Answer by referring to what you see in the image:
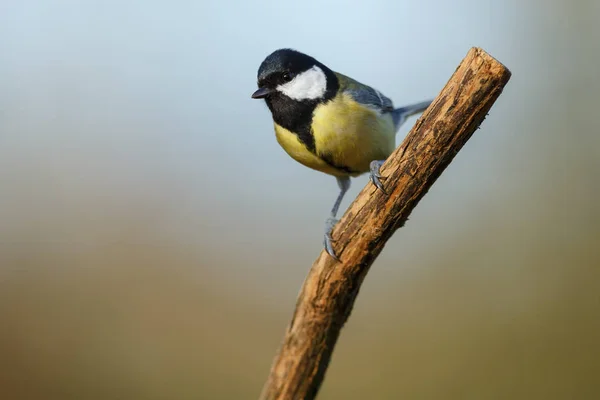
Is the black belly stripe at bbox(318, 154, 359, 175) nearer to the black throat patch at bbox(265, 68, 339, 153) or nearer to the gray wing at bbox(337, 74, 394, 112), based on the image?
the black throat patch at bbox(265, 68, 339, 153)

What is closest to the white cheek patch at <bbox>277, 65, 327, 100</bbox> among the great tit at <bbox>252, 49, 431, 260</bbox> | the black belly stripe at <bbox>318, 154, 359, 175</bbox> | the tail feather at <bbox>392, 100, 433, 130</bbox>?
the great tit at <bbox>252, 49, 431, 260</bbox>

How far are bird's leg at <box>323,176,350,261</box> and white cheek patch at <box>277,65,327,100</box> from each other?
27 cm

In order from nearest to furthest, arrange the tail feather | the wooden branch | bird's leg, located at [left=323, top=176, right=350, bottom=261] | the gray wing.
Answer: the wooden branch → bird's leg, located at [left=323, top=176, right=350, bottom=261] → the gray wing → the tail feather

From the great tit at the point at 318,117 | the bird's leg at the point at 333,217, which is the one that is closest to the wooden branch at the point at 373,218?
the bird's leg at the point at 333,217

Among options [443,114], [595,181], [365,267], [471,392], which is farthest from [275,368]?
[595,181]

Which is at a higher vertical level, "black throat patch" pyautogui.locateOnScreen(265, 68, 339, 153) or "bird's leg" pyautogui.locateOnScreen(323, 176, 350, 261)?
"black throat patch" pyautogui.locateOnScreen(265, 68, 339, 153)

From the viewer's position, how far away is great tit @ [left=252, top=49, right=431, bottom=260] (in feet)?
3.90

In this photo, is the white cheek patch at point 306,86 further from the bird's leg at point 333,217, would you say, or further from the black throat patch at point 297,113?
the bird's leg at point 333,217

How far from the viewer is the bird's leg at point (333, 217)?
1.05m

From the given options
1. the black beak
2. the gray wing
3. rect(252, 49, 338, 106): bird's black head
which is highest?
the gray wing

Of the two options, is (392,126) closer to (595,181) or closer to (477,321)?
(477,321)

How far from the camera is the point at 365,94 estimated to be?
1.31m

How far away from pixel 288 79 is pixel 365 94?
0.68ft

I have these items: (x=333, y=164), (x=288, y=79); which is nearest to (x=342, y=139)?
(x=333, y=164)
